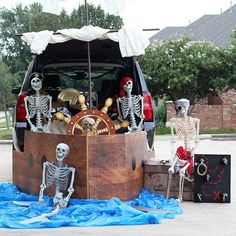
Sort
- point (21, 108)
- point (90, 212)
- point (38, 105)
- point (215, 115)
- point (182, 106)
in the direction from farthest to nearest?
point (215, 115) → point (21, 108) → point (38, 105) → point (182, 106) → point (90, 212)

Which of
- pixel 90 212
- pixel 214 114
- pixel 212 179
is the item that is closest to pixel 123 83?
pixel 212 179

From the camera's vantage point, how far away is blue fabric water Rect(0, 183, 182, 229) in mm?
5508

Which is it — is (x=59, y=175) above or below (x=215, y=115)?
below

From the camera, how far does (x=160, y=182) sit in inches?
268

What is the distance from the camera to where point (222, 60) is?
26094 millimetres

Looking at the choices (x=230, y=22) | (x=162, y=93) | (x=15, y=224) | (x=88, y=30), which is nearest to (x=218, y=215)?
(x=15, y=224)

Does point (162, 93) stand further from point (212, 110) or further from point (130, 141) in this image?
point (130, 141)

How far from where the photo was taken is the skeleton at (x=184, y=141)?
21.6ft

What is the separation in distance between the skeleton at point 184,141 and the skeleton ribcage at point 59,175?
1.20 m

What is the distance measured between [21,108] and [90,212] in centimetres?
210

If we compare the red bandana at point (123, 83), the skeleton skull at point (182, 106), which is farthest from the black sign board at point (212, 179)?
the red bandana at point (123, 83)

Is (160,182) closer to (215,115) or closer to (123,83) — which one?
(123,83)

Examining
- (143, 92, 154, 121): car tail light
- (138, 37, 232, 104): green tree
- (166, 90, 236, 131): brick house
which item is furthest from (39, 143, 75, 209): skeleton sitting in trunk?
(166, 90, 236, 131): brick house

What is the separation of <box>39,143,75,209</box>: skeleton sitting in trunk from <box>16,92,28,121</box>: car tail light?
135 centimetres
